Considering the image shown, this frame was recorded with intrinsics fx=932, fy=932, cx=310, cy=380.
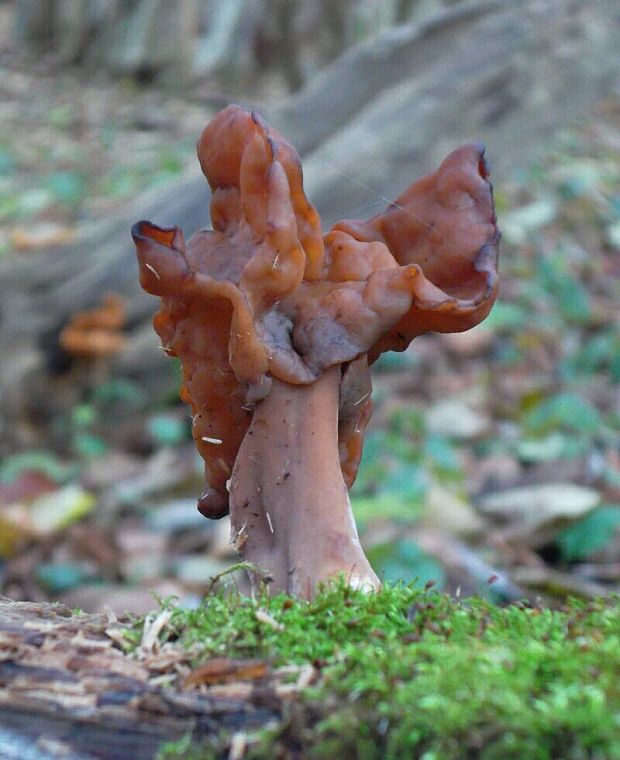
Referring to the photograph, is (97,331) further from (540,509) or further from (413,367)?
(540,509)

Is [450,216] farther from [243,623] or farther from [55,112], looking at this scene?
[55,112]

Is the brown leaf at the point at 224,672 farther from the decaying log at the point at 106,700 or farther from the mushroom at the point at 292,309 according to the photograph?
the mushroom at the point at 292,309

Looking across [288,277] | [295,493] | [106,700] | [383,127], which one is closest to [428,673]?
[106,700]

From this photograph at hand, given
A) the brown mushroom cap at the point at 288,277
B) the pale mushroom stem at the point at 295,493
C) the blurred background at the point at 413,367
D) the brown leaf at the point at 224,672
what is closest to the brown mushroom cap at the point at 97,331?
the blurred background at the point at 413,367

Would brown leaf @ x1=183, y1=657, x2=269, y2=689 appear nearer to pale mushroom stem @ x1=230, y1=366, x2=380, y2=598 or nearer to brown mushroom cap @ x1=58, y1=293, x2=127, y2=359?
pale mushroom stem @ x1=230, y1=366, x2=380, y2=598

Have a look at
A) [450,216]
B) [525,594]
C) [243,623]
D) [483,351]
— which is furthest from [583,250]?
[243,623]

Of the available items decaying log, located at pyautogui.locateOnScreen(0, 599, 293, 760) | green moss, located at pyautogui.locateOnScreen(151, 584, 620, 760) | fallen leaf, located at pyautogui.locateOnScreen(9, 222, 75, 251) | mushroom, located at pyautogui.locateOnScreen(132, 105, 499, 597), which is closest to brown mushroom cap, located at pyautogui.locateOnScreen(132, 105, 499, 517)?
mushroom, located at pyautogui.locateOnScreen(132, 105, 499, 597)
